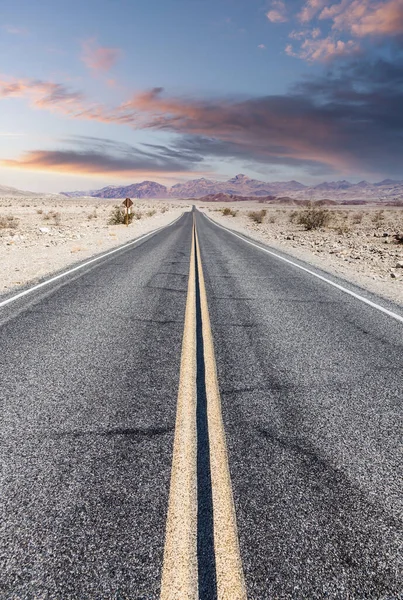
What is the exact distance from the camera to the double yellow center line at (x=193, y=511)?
1823 millimetres

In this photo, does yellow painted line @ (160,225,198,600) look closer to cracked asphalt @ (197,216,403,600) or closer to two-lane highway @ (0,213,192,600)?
two-lane highway @ (0,213,192,600)

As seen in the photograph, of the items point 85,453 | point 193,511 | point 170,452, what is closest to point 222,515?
point 193,511

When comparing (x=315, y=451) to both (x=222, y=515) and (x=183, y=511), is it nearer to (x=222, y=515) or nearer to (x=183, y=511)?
(x=222, y=515)

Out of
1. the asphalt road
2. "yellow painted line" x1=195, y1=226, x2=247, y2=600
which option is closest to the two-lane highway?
the asphalt road

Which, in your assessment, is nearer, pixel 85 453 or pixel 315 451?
pixel 85 453

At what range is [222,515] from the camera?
2.24 m

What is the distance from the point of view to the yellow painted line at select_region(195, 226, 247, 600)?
5.98ft

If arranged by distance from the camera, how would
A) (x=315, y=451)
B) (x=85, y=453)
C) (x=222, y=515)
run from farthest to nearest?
(x=315, y=451), (x=85, y=453), (x=222, y=515)

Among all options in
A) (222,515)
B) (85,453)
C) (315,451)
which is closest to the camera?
(222,515)

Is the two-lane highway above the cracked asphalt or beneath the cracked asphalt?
beneath

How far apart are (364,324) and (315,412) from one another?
134 inches

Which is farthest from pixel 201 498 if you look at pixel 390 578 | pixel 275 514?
pixel 390 578

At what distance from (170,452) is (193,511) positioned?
1.94 ft

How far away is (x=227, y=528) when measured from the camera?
2.15m
